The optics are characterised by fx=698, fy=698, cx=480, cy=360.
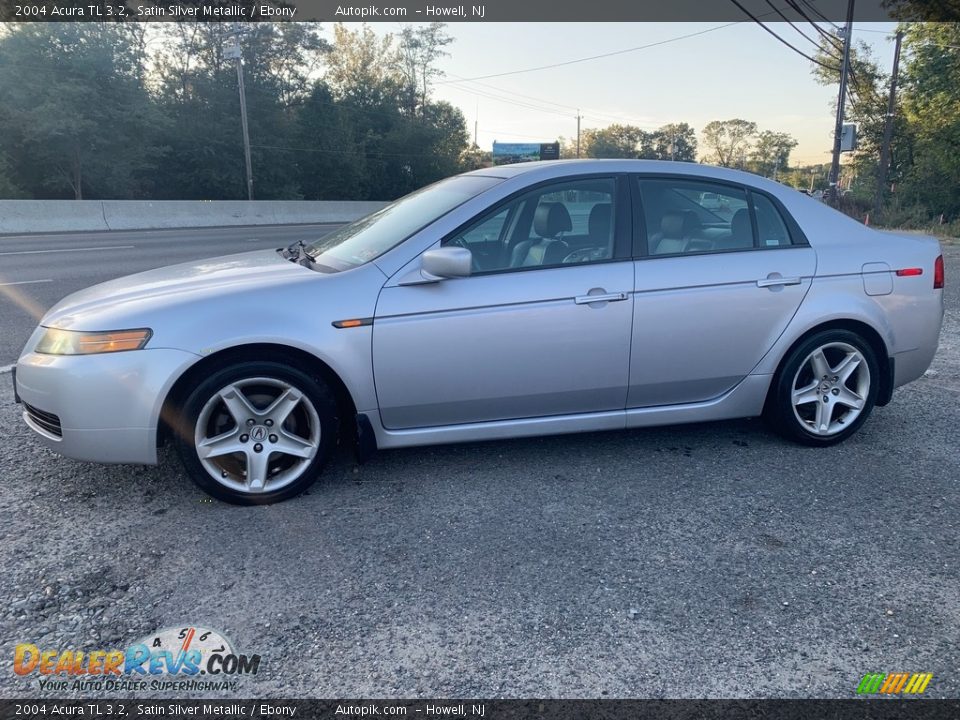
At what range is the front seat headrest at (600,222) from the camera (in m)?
3.80

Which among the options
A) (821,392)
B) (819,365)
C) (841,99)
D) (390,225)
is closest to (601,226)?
(390,225)

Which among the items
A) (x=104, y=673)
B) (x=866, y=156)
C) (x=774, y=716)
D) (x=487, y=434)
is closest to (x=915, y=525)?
(x=774, y=716)

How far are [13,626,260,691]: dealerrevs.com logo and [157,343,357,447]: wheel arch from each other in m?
1.09

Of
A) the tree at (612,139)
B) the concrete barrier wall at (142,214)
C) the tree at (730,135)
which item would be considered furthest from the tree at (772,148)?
the concrete barrier wall at (142,214)

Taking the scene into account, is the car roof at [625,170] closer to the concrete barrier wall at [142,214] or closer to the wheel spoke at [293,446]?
the wheel spoke at [293,446]

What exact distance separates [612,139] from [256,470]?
3863 inches

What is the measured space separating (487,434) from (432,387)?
42 centimetres

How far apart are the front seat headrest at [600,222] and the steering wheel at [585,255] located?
0.07 metres

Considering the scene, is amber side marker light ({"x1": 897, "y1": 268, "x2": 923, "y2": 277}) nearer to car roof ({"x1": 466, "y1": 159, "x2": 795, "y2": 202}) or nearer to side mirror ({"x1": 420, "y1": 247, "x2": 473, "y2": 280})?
car roof ({"x1": 466, "y1": 159, "x2": 795, "y2": 202})

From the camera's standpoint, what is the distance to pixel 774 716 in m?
2.08

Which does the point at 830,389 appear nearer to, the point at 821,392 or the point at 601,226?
the point at 821,392

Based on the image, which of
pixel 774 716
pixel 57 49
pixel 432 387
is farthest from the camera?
pixel 57 49

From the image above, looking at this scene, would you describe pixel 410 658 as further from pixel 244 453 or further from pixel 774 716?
pixel 244 453

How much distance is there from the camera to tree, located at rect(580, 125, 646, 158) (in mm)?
86688
